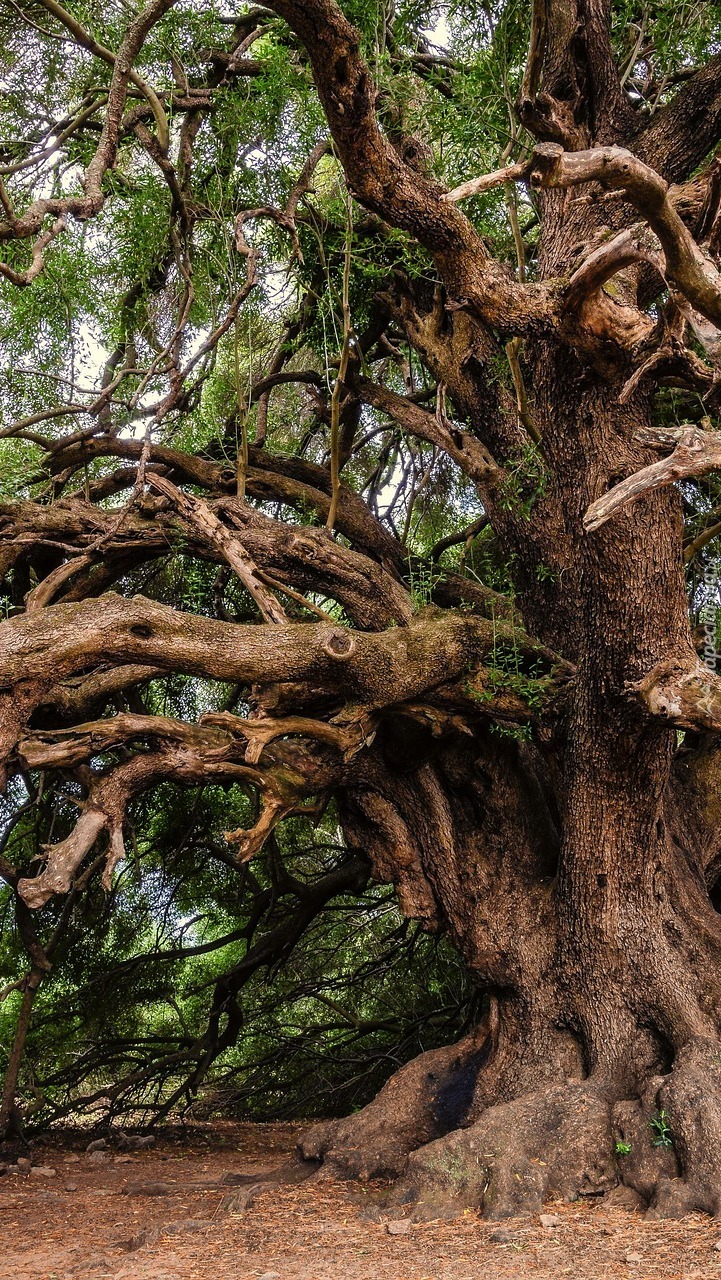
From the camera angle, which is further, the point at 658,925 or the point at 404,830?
the point at 404,830

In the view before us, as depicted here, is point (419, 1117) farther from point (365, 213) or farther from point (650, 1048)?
point (365, 213)

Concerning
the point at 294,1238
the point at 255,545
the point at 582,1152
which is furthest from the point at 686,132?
the point at 294,1238

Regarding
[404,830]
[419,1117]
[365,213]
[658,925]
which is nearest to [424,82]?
[365,213]

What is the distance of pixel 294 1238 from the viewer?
445cm

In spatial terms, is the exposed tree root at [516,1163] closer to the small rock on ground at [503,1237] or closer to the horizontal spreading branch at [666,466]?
the small rock on ground at [503,1237]

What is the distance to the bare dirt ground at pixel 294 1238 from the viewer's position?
3834 mm

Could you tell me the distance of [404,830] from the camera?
6020 mm

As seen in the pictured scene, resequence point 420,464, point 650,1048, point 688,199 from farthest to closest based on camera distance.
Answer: point 420,464, point 650,1048, point 688,199

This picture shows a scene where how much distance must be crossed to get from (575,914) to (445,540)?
2885 mm

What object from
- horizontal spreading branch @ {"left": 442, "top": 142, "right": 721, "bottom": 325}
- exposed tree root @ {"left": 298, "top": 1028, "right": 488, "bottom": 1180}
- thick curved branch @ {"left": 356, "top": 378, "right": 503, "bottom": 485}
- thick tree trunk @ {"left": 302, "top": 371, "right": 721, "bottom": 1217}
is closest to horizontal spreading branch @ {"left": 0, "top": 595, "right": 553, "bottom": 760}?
thick tree trunk @ {"left": 302, "top": 371, "right": 721, "bottom": 1217}

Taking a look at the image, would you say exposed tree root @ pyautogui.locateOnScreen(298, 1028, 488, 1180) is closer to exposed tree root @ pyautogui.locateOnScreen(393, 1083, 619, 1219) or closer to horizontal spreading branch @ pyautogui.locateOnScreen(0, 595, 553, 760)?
exposed tree root @ pyautogui.locateOnScreen(393, 1083, 619, 1219)

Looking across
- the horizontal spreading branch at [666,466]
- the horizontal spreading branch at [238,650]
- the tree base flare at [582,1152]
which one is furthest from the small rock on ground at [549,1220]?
the horizontal spreading branch at [666,466]

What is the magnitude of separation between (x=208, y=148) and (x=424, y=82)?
1.49 m

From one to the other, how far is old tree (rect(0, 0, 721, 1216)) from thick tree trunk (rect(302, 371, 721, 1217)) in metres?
0.02
